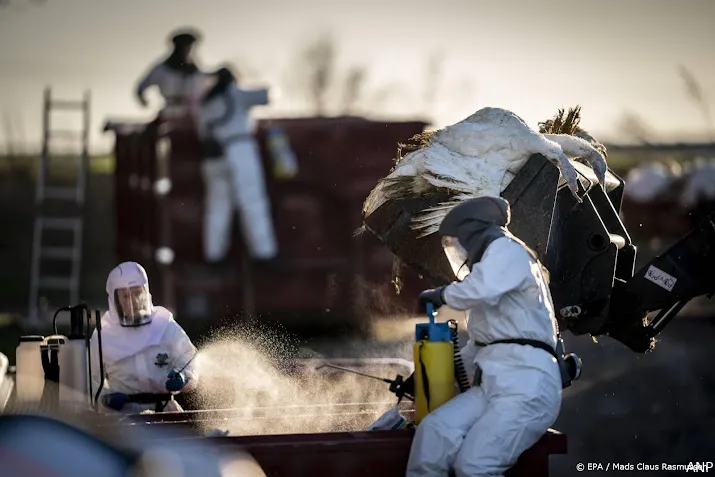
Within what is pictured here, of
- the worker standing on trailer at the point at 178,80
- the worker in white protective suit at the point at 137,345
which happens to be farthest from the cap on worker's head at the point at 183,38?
the worker in white protective suit at the point at 137,345

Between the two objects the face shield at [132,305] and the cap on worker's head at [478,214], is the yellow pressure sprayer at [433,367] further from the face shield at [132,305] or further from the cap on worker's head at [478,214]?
the face shield at [132,305]

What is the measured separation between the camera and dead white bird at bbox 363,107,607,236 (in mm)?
6750

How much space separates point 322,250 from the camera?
13.7 meters

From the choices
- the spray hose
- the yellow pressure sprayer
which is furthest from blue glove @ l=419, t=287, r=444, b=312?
the spray hose

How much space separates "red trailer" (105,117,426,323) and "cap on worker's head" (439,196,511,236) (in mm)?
7195

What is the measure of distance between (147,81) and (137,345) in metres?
6.68

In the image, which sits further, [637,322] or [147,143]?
[147,143]

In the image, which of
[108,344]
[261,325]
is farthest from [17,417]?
[261,325]

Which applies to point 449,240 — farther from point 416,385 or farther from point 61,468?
point 61,468

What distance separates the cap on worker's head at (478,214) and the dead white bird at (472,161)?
607mm

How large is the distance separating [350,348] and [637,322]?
6.33 m

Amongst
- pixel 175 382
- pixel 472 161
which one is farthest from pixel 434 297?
pixel 175 382

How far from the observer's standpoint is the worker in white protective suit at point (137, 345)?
7023 millimetres

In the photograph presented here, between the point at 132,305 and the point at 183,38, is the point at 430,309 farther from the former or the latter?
the point at 183,38
